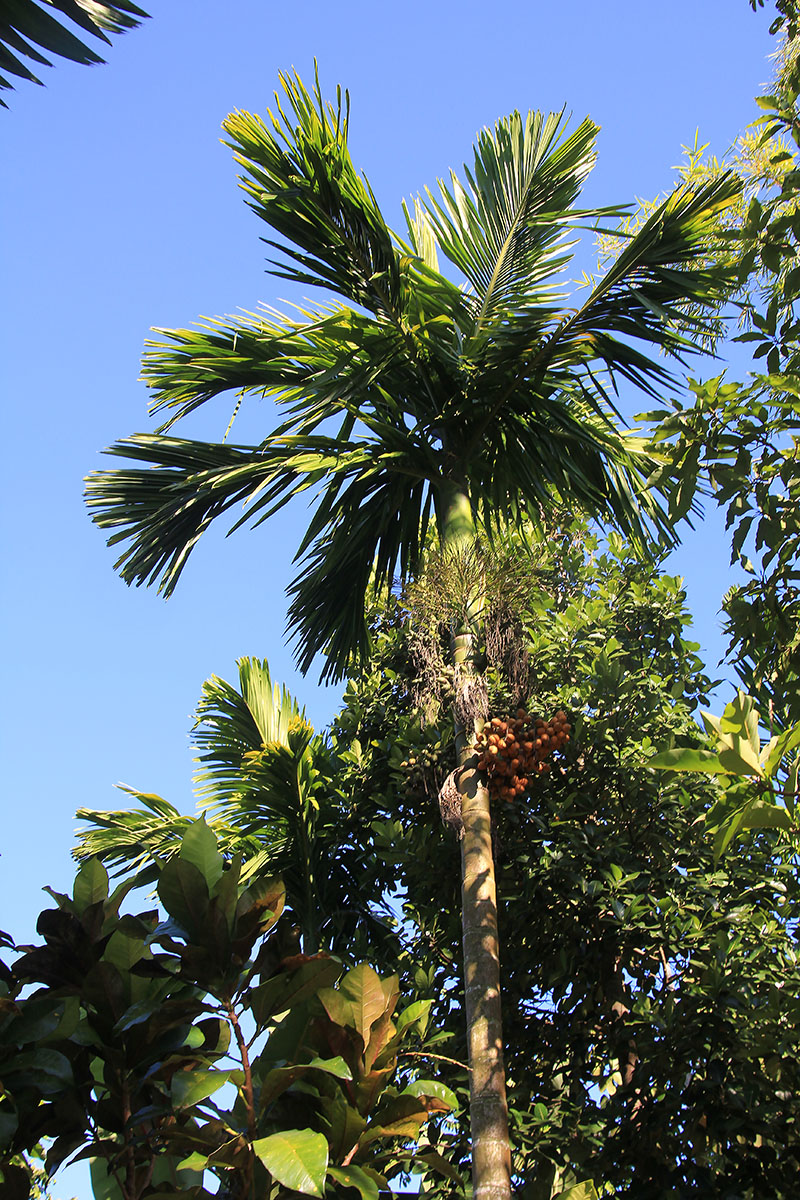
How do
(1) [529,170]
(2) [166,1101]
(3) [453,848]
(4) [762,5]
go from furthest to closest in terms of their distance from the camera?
(3) [453,848]
(1) [529,170]
(4) [762,5]
(2) [166,1101]

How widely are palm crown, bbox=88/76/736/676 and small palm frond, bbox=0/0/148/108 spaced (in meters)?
2.77

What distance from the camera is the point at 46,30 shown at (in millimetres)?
2062

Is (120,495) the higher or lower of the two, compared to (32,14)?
higher

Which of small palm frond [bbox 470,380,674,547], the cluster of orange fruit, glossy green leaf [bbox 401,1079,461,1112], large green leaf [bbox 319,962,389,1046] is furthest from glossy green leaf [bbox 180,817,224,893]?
small palm frond [bbox 470,380,674,547]

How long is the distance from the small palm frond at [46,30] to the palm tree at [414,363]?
8.96 ft

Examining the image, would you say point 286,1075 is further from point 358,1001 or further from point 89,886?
point 89,886

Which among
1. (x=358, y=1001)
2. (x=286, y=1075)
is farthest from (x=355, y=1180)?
(x=358, y=1001)

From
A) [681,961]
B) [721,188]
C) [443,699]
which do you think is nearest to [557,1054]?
[681,961]

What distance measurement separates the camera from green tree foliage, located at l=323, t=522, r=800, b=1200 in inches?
194

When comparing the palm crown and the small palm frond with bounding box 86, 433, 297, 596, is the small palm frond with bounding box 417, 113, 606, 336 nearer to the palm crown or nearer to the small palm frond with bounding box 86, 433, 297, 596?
the palm crown

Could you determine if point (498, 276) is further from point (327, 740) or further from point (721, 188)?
point (327, 740)

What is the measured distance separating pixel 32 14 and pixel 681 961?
5543 millimetres

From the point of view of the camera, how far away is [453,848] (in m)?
6.52

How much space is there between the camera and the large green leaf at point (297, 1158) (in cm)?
188
